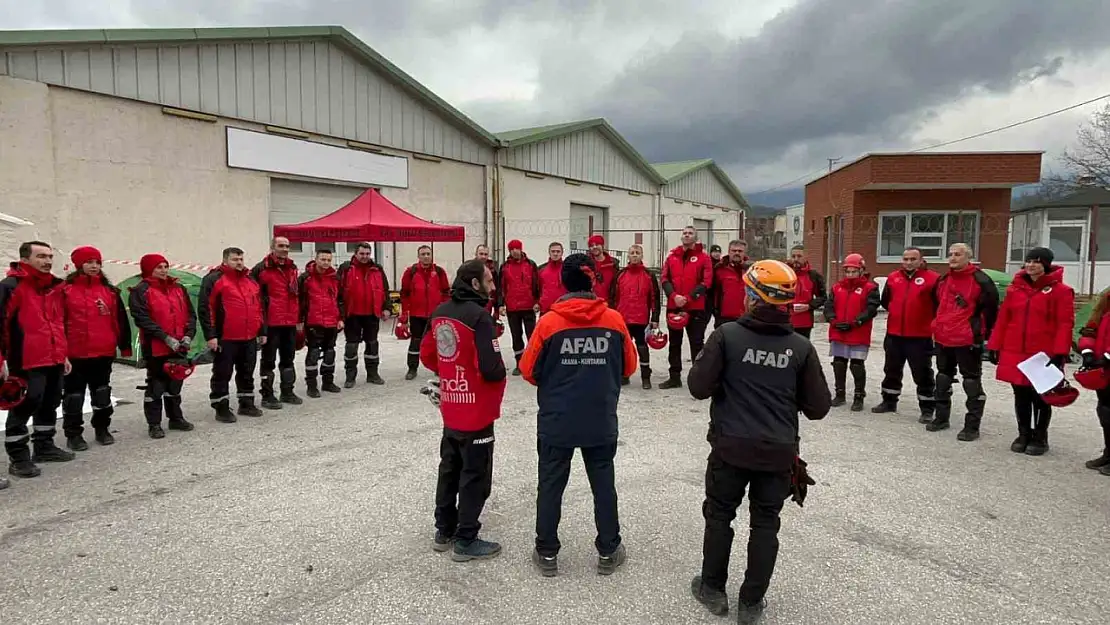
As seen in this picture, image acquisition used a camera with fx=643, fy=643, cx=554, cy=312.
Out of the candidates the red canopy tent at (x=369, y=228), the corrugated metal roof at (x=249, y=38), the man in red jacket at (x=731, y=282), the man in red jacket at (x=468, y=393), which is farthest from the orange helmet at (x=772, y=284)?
the corrugated metal roof at (x=249, y=38)

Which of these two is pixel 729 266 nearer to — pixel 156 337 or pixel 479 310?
pixel 479 310

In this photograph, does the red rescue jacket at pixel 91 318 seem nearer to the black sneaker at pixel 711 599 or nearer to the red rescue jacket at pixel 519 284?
the red rescue jacket at pixel 519 284

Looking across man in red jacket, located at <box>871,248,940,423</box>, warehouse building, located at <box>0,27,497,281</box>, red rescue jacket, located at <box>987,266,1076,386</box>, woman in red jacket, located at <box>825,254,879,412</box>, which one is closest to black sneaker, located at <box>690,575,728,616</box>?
red rescue jacket, located at <box>987,266,1076,386</box>

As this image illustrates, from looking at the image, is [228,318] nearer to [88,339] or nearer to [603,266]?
[88,339]

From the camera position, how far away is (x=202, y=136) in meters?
12.2

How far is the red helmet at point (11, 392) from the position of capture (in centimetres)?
469

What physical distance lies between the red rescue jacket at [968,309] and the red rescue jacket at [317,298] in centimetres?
670

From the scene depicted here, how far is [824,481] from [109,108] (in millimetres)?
12199

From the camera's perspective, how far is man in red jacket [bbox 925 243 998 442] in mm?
6082

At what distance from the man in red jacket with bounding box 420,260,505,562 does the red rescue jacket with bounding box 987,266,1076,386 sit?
15.3 ft

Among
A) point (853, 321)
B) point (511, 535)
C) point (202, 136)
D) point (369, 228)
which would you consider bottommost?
point (511, 535)

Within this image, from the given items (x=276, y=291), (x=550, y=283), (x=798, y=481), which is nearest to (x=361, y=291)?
(x=276, y=291)

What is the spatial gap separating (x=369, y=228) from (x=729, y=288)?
6.26 meters

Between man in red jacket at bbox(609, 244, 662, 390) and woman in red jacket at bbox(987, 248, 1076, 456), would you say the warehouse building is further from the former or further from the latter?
woman in red jacket at bbox(987, 248, 1076, 456)
